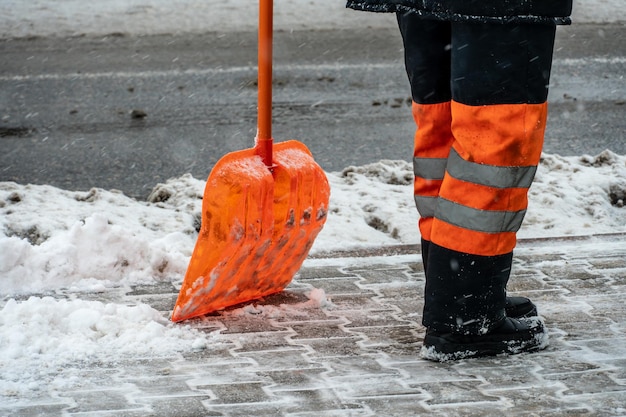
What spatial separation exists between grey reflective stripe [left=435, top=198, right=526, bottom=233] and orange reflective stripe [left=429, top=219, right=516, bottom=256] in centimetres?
1

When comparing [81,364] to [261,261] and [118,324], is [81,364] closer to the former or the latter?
[118,324]

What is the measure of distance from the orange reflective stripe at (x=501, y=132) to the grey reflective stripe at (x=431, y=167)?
0.96 feet

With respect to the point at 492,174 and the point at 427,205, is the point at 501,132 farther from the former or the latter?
the point at 427,205

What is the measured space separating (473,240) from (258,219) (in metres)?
0.76

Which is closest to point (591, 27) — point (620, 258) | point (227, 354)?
point (620, 258)

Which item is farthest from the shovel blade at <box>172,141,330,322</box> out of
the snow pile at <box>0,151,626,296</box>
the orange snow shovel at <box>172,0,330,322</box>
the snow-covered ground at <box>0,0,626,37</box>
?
the snow-covered ground at <box>0,0,626,37</box>

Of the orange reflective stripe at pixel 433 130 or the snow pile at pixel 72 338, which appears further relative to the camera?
the orange reflective stripe at pixel 433 130

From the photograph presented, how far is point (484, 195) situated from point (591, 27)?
24.6 ft

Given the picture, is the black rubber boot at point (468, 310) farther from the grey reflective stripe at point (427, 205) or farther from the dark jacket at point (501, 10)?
the dark jacket at point (501, 10)

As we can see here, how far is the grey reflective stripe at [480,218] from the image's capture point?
293 cm

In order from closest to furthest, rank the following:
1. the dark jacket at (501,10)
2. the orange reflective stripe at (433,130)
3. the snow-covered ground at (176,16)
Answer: the dark jacket at (501,10) < the orange reflective stripe at (433,130) < the snow-covered ground at (176,16)

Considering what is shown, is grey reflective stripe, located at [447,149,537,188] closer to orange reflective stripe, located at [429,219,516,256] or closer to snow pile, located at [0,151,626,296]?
orange reflective stripe, located at [429,219,516,256]

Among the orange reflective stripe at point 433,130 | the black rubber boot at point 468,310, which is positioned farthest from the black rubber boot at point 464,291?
the orange reflective stripe at point 433,130

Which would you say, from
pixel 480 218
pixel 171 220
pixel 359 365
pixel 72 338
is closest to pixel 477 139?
pixel 480 218
